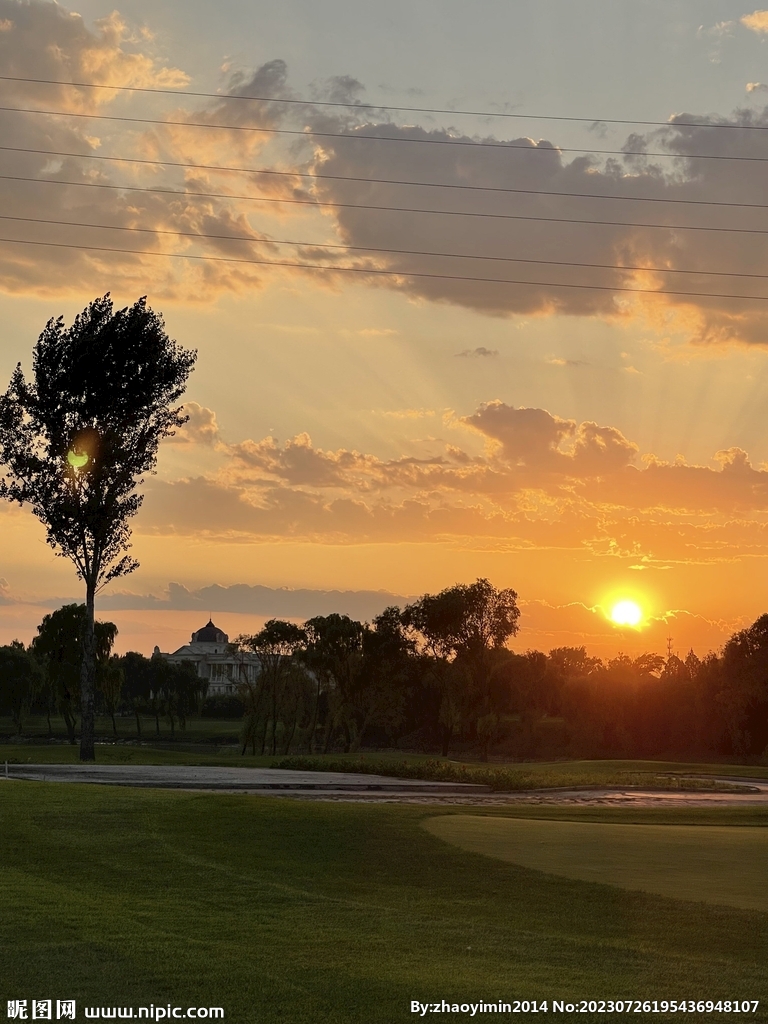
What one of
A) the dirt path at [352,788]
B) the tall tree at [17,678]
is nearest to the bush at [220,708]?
the tall tree at [17,678]

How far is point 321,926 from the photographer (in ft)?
39.6

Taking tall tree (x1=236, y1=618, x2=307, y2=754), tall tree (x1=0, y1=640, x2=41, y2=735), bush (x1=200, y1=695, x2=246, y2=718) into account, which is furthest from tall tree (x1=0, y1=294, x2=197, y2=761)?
bush (x1=200, y1=695, x2=246, y2=718)

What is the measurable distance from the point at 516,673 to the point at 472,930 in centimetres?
7332

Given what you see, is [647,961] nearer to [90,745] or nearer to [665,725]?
[90,745]

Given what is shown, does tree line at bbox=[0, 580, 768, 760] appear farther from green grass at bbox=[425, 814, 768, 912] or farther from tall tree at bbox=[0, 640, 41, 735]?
green grass at bbox=[425, 814, 768, 912]

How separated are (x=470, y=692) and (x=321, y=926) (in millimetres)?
70402

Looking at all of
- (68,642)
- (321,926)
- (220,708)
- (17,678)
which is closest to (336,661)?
(68,642)

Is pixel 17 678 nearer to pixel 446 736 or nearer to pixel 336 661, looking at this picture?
pixel 336 661

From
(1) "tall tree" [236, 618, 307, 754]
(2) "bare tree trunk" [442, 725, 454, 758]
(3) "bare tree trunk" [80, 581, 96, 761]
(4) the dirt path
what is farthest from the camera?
(2) "bare tree trunk" [442, 725, 454, 758]

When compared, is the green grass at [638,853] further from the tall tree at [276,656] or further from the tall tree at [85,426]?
the tall tree at [276,656]

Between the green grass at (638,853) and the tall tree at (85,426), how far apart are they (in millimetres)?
24918

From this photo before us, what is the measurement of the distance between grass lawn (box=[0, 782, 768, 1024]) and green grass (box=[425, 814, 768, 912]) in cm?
66

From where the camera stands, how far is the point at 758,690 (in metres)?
75.9

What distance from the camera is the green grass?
575 inches
